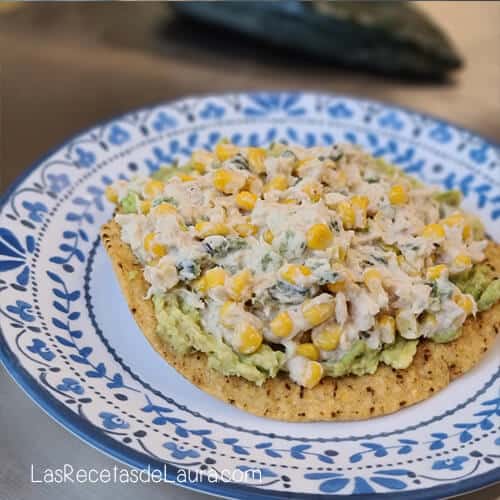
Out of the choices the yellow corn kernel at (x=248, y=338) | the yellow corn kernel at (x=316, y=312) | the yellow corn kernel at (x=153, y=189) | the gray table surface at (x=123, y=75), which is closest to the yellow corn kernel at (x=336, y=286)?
the yellow corn kernel at (x=316, y=312)

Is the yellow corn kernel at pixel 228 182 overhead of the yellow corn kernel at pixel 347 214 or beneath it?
overhead

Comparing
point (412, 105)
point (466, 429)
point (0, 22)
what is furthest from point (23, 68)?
point (466, 429)

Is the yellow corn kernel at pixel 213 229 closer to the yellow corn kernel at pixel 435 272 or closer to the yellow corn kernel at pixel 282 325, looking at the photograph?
the yellow corn kernel at pixel 282 325

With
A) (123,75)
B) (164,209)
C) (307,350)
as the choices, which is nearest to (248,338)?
(307,350)

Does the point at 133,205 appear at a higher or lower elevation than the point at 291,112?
lower

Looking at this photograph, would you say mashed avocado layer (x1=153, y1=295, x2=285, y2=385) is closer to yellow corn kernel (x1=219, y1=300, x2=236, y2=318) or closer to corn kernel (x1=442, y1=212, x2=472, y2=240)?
yellow corn kernel (x1=219, y1=300, x2=236, y2=318)

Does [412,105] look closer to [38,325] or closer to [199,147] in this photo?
[199,147]

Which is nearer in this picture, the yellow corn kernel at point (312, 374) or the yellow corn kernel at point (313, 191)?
the yellow corn kernel at point (312, 374)
